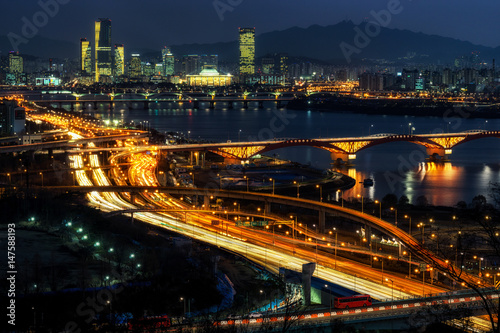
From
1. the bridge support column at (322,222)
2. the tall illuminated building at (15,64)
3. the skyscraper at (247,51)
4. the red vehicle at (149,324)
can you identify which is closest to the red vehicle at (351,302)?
the red vehicle at (149,324)

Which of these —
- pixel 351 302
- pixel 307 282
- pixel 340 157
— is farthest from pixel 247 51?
pixel 351 302

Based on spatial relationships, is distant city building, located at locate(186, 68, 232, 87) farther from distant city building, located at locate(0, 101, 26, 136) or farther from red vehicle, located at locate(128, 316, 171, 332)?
red vehicle, located at locate(128, 316, 171, 332)

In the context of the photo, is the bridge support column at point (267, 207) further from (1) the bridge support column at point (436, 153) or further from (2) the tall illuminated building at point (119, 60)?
(2) the tall illuminated building at point (119, 60)

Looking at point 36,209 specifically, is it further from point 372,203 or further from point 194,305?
point 372,203

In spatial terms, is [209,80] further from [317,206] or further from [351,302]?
[351,302]

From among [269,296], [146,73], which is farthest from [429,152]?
[146,73]

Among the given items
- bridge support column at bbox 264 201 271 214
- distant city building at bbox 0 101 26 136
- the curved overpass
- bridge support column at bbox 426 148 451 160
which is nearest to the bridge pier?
bridge support column at bbox 426 148 451 160
